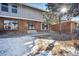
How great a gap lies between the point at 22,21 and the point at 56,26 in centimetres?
67

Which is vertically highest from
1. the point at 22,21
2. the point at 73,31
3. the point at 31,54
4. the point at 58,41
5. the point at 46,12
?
the point at 46,12

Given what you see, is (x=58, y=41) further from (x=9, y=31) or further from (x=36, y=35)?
(x=9, y=31)

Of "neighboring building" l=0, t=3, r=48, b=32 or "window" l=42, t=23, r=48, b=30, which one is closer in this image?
"neighboring building" l=0, t=3, r=48, b=32

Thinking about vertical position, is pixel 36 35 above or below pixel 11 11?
below

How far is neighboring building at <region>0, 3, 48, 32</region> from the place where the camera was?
8.71 ft

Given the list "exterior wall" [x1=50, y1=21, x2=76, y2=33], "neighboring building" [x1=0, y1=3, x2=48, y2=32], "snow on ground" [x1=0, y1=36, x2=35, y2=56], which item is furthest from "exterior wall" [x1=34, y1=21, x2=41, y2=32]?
"snow on ground" [x1=0, y1=36, x2=35, y2=56]

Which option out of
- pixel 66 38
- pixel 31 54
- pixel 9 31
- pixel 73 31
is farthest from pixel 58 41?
pixel 9 31

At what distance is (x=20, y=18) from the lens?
2.73 m

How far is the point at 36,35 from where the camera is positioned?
276 cm

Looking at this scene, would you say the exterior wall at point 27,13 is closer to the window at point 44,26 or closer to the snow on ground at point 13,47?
the window at point 44,26

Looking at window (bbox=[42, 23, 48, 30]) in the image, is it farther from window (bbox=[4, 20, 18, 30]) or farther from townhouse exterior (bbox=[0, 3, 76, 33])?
window (bbox=[4, 20, 18, 30])

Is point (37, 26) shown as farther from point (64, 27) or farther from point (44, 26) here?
point (64, 27)

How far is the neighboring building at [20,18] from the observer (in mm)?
2656

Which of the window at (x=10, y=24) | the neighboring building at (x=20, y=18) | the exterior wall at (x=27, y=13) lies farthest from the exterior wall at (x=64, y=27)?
the window at (x=10, y=24)
